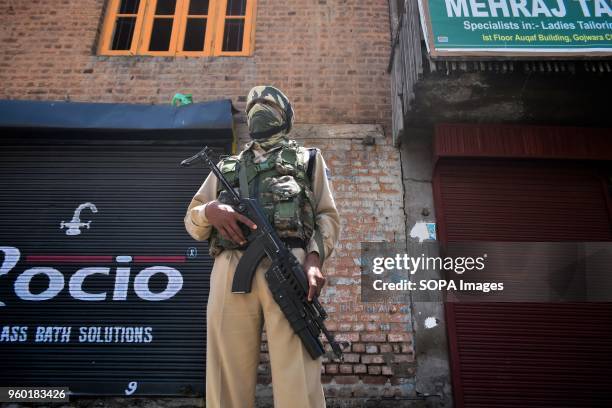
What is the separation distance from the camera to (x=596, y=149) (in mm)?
4574

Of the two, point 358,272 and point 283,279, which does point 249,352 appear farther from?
point 358,272

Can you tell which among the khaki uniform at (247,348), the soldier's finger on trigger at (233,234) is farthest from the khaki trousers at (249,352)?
the soldier's finger on trigger at (233,234)

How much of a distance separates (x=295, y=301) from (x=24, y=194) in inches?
159

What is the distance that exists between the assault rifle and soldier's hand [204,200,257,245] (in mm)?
42

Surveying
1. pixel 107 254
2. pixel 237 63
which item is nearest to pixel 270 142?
pixel 107 254

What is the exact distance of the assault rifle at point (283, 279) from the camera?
6.65 ft

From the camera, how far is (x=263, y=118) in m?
2.47

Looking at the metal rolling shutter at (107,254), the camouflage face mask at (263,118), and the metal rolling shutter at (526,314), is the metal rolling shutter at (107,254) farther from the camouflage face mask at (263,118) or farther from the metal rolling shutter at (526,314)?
the metal rolling shutter at (526,314)

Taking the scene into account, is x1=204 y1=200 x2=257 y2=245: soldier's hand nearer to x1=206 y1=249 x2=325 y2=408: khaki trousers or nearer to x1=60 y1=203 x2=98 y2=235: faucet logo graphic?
x1=206 y1=249 x2=325 y2=408: khaki trousers

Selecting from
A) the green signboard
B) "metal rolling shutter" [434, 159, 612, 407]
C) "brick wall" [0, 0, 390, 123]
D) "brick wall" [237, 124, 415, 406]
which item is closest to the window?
"brick wall" [0, 0, 390, 123]

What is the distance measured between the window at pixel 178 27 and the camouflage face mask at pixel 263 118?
10.3ft

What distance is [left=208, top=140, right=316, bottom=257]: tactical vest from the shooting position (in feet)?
7.29

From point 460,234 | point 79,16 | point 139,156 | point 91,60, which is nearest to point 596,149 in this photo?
point 460,234

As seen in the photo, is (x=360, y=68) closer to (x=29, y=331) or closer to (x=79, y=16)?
(x=79, y=16)
